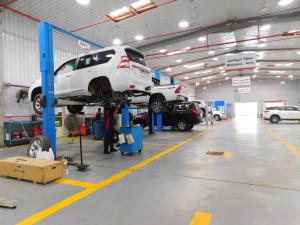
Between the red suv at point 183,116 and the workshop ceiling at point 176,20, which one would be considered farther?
the red suv at point 183,116

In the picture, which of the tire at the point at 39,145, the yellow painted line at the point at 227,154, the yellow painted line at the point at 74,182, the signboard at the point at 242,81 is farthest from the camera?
the signboard at the point at 242,81

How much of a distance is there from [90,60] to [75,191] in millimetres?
3505

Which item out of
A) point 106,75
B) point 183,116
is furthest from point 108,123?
point 183,116

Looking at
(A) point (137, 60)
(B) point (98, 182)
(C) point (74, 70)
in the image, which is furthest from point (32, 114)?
(B) point (98, 182)

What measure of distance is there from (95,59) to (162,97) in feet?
14.1

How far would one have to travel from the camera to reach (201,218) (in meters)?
2.20

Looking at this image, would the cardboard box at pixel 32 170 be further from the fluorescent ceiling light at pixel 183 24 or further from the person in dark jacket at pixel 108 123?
the fluorescent ceiling light at pixel 183 24

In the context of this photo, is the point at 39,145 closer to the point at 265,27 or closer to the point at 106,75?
the point at 106,75

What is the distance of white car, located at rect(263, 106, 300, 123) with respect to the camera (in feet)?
53.2

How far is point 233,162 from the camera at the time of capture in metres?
4.57

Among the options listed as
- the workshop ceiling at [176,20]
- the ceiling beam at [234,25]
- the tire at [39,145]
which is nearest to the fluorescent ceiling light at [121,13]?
the workshop ceiling at [176,20]

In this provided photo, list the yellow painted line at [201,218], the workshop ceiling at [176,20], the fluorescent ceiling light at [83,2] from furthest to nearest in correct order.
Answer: the workshop ceiling at [176,20] → the fluorescent ceiling light at [83,2] → the yellow painted line at [201,218]

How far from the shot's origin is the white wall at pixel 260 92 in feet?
95.0

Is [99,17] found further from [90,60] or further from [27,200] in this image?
[27,200]
